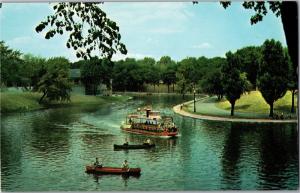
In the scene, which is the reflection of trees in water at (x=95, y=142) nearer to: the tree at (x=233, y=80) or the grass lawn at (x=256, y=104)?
the grass lawn at (x=256, y=104)

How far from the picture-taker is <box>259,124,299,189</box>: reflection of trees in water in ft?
27.8

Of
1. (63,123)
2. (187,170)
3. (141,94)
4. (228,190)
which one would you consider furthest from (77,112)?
(228,190)

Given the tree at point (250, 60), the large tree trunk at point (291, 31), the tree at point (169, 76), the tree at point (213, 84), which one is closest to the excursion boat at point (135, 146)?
the tree at point (169, 76)

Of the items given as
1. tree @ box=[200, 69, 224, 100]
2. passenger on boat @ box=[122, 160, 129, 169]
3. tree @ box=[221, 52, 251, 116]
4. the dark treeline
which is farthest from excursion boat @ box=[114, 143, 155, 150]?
tree @ box=[221, 52, 251, 116]

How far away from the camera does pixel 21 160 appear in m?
8.94

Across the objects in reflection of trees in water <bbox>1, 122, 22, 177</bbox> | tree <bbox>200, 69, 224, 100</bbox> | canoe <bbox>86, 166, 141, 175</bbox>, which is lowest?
canoe <bbox>86, 166, 141, 175</bbox>

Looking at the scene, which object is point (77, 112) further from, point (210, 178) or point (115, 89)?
point (210, 178)

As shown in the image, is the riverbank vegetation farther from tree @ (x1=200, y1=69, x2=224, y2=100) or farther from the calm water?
the calm water

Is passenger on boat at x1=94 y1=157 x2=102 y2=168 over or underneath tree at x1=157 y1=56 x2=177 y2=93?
underneath

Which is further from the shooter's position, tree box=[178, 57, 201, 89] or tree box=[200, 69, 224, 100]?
tree box=[200, 69, 224, 100]

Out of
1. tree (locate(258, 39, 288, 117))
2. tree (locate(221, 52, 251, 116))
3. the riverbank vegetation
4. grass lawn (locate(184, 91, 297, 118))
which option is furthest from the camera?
grass lawn (locate(184, 91, 297, 118))

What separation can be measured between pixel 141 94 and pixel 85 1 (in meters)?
4.34

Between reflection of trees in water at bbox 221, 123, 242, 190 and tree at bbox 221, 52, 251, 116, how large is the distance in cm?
58

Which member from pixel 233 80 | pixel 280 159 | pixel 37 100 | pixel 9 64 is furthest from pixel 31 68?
pixel 280 159
